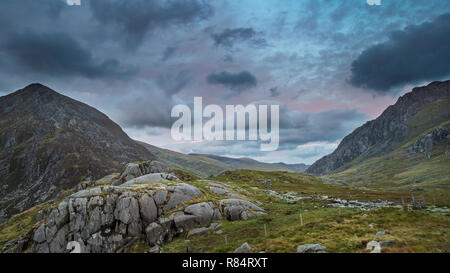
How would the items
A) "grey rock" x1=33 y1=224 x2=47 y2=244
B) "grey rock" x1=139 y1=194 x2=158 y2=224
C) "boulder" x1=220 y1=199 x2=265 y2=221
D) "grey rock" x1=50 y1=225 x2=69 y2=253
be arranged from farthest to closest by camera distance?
"boulder" x1=220 y1=199 x2=265 y2=221, "grey rock" x1=139 y1=194 x2=158 y2=224, "grey rock" x1=33 y1=224 x2=47 y2=244, "grey rock" x1=50 y1=225 x2=69 y2=253

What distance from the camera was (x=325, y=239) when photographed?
2216 cm

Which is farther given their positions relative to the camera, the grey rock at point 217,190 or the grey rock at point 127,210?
the grey rock at point 217,190

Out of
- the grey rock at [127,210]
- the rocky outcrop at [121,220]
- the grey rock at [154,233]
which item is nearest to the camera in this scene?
the grey rock at [154,233]

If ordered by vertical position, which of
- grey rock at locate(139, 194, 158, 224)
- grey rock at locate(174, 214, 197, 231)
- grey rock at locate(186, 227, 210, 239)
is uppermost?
grey rock at locate(139, 194, 158, 224)

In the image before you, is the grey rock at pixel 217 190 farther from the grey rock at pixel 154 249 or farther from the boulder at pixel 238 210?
the grey rock at pixel 154 249

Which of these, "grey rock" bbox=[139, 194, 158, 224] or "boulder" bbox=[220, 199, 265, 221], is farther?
"boulder" bbox=[220, 199, 265, 221]

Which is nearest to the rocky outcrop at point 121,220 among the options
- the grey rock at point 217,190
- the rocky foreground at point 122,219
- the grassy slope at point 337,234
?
the rocky foreground at point 122,219

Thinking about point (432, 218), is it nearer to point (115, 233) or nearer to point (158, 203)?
point (158, 203)

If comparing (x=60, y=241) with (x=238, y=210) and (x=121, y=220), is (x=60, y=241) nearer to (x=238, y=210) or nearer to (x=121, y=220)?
(x=121, y=220)

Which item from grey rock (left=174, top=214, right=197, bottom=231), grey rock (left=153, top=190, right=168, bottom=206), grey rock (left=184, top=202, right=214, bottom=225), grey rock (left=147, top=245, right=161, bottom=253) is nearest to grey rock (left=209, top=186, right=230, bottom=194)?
grey rock (left=184, top=202, right=214, bottom=225)

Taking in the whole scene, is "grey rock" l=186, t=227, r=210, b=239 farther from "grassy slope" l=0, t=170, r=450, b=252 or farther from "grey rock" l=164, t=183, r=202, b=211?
"grey rock" l=164, t=183, r=202, b=211
